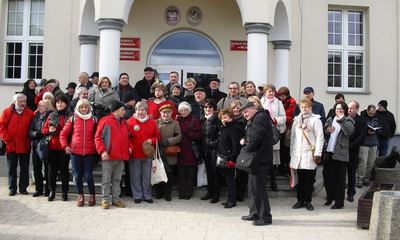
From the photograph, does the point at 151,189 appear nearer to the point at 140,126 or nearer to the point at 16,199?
the point at 140,126

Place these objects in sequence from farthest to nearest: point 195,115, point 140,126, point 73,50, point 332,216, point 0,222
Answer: point 73,50 < point 195,115 < point 140,126 < point 332,216 < point 0,222

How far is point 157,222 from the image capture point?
230 inches

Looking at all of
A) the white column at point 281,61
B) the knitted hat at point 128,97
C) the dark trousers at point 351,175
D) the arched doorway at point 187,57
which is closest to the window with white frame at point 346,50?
the white column at point 281,61

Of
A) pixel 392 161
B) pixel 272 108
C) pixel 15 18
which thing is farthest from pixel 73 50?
pixel 392 161

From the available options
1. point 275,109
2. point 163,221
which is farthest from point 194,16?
point 163,221

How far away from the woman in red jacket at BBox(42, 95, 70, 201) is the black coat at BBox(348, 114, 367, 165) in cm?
501

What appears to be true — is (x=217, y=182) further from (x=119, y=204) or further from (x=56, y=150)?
(x=56, y=150)

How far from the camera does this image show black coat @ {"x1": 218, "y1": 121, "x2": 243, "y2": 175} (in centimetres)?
670

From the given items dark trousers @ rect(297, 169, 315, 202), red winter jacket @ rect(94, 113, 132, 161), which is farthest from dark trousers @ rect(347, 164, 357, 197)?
red winter jacket @ rect(94, 113, 132, 161)

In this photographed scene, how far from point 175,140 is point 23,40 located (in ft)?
23.5

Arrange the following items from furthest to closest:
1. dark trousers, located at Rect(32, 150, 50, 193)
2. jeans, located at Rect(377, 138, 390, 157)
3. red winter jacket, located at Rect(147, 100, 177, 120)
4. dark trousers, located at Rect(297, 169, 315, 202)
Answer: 1. jeans, located at Rect(377, 138, 390, 157)
2. red winter jacket, located at Rect(147, 100, 177, 120)
3. dark trousers, located at Rect(32, 150, 50, 193)
4. dark trousers, located at Rect(297, 169, 315, 202)

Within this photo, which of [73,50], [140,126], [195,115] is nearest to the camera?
[140,126]

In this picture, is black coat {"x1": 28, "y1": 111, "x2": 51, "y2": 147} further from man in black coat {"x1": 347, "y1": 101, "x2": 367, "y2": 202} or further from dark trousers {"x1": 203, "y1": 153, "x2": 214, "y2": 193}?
man in black coat {"x1": 347, "y1": 101, "x2": 367, "y2": 202}

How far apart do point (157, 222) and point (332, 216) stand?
9.12ft
